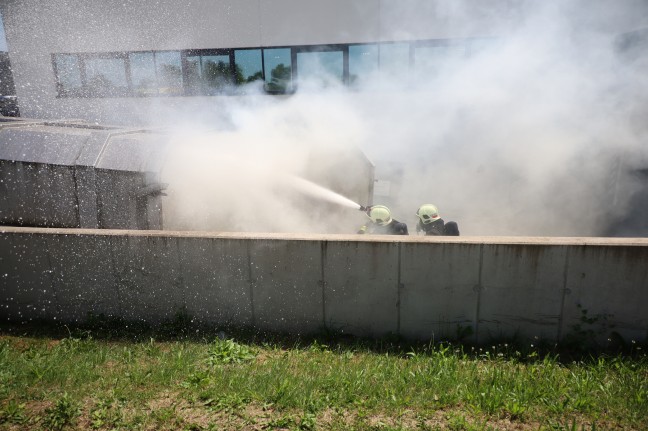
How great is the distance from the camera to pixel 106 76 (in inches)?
437

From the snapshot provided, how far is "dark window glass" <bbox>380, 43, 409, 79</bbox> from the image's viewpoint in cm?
884

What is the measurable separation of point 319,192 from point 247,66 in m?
5.59

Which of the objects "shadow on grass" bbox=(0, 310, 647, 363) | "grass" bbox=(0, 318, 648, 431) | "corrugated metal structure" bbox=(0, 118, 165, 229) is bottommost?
"shadow on grass" bbox=(0, 310, 647, 363)

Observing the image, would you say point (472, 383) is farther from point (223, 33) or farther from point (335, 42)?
point (223, 33)

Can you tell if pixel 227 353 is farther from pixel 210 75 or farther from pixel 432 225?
pixel 210 75

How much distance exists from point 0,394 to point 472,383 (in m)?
3.26

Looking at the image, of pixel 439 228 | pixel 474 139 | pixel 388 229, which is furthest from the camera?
pixel 474 139

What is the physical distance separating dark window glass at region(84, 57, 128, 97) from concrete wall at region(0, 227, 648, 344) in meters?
8.21

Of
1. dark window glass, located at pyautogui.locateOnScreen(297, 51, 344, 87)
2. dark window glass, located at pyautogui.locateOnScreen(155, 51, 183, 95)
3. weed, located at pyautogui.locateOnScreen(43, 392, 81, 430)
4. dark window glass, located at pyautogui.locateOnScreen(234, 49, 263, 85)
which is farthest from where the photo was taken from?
dark window glass, located at pyautogui.locateOnScreen(155, 51, 183, 95)

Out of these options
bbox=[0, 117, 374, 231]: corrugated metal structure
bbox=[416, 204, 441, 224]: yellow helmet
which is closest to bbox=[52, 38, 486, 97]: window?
bbox=[416, 204, 441, 224]: yellow helmet

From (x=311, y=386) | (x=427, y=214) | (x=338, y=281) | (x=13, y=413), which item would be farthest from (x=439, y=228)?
(x=13, y=413)

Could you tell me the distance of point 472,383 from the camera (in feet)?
9.38

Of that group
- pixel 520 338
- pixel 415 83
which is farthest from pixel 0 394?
pixel 415 83

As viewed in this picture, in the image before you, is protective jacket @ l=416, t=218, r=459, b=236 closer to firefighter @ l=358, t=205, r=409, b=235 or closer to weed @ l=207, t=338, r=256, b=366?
firefighter @ l=358, t=205, r=409, b=235
